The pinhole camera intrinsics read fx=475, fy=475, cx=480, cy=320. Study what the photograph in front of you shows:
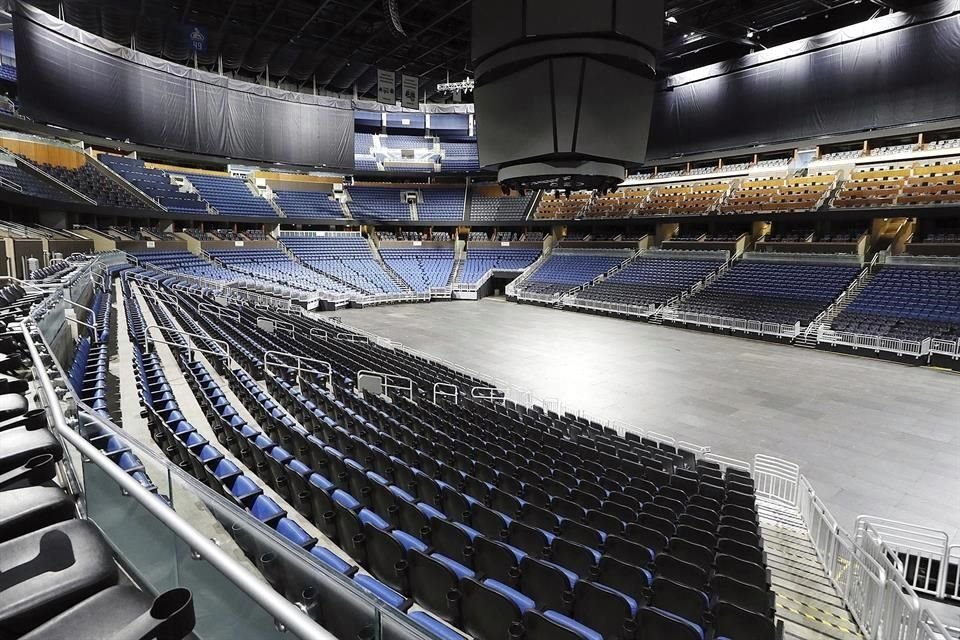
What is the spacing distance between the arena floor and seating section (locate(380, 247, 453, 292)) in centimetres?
1291

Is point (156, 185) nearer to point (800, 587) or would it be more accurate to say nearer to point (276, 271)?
point (276, 271)

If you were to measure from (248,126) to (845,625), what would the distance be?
38.8 meters

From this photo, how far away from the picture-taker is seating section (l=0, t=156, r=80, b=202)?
17484 millimetres

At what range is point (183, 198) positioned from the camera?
3162 centimetres

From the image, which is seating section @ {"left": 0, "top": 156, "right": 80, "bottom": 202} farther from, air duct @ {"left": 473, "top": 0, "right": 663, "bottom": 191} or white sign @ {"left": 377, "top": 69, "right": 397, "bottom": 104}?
air duct @ {"left": 473, "top": 0, "right": 663, "bottom": 191}

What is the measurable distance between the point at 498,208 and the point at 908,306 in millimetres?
29784

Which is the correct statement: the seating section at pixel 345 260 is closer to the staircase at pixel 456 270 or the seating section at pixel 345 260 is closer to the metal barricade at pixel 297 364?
the staircase at pixel 456 270

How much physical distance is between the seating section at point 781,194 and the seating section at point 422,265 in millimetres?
20188

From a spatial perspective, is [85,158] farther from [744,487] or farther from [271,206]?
[744,487]

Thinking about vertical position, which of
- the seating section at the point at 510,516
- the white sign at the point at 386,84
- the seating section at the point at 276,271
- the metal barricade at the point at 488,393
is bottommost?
the metal barricade at the point at 488,393

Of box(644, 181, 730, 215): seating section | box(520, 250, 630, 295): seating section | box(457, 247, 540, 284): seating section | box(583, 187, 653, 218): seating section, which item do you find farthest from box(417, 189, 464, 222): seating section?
box(644, 181, 730, 215): seating section

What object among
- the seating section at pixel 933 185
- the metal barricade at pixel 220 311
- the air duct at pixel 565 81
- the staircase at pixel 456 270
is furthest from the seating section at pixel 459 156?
the air duct at pixel 565 81

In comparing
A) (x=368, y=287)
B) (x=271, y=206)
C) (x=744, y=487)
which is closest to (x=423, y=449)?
(x=744, y=487)

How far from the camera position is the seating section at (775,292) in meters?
21.5
